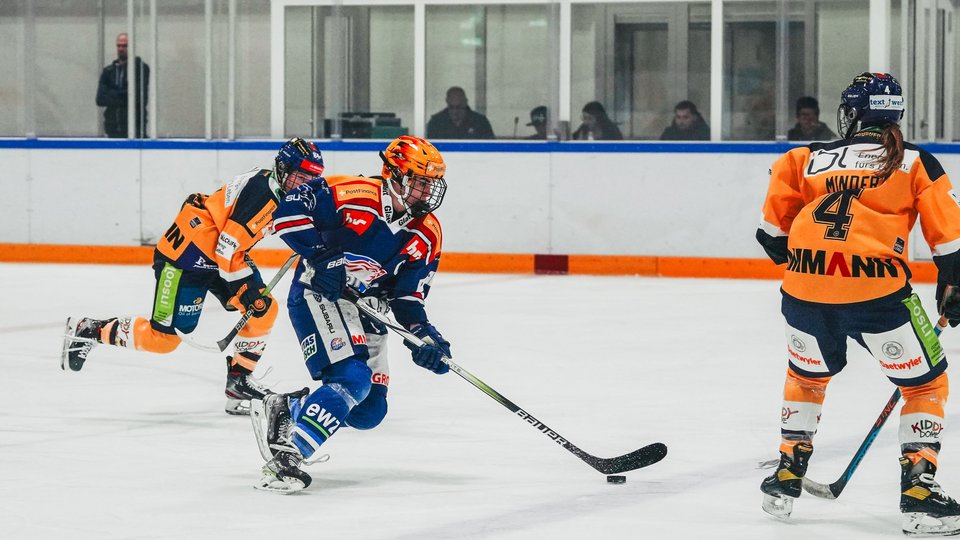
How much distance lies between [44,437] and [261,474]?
90 cm

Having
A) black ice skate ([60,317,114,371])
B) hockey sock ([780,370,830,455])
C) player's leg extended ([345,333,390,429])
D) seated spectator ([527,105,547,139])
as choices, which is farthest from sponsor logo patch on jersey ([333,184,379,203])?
seated spectator ([527,105,547,139])

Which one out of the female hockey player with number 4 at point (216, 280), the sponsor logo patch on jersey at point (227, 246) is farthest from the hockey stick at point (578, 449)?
the sponsor logo patch on jersey at point (227, 246)

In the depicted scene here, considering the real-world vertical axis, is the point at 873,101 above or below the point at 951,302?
above

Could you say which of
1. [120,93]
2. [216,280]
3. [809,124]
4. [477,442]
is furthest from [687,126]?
[477,442]

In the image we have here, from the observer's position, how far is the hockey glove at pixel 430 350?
3572 mm

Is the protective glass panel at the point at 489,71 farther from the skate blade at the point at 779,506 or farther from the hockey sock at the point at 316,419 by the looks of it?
the skate blade at the point at 779,506

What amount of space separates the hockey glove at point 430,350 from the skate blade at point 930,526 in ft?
3.87

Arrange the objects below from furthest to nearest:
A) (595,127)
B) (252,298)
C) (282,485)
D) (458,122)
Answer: (458,122), (595,127), (252,298), (282,485)

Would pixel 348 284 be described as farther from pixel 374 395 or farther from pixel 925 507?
pixel 925 507

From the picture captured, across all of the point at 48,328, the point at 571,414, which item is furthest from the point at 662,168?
the point at 571,414

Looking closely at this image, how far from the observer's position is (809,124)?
30.8 ft

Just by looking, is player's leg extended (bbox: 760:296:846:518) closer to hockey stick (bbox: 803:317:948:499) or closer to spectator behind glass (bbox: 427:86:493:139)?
hockey stick (bbox: 803:317:948:499)

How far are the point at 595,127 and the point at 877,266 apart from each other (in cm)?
686

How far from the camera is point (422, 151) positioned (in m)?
3.57
